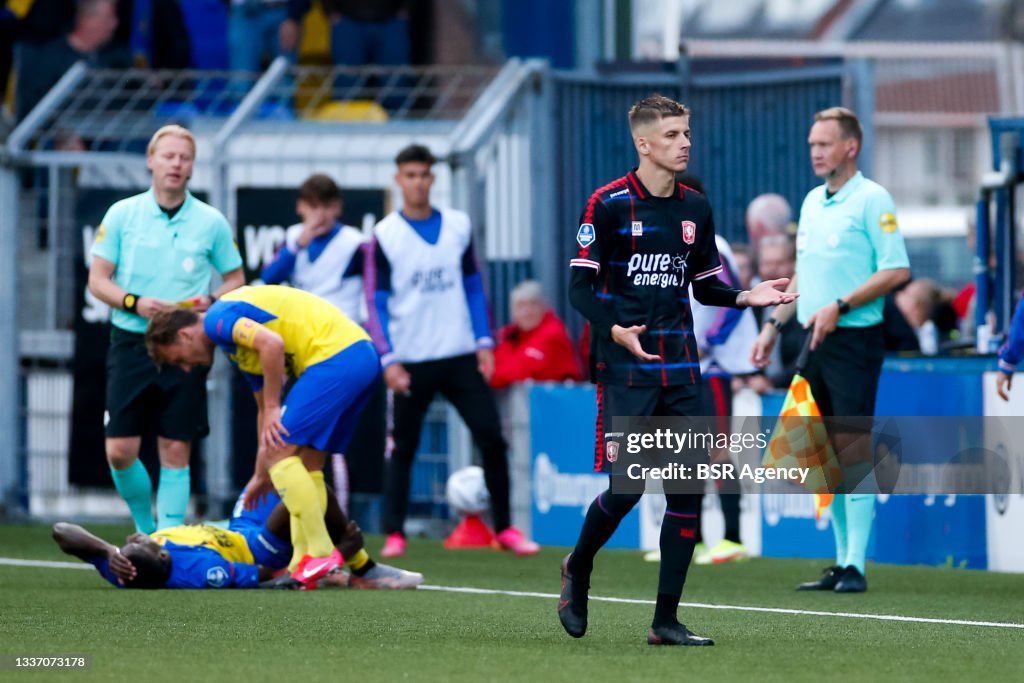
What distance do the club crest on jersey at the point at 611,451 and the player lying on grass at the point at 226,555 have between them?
2465mm

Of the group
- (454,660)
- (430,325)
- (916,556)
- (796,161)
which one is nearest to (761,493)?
(916,556)

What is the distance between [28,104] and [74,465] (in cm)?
287

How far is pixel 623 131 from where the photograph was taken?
47.9 feet

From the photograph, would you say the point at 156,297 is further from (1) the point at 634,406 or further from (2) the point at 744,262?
(2) the point at 744,262

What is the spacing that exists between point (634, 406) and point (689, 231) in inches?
26.1

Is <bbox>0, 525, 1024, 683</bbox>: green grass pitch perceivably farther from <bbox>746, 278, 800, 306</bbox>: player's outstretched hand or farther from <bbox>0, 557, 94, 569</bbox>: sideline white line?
<bbox>746, 278, 800, 306</bbox>: player's outstretched hand

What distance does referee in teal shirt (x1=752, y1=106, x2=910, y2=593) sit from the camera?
31.2 feet

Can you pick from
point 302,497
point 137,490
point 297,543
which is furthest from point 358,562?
point 137,490

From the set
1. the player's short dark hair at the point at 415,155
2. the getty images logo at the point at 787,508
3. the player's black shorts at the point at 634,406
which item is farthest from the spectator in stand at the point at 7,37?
the player's black shorts at the point at 634,406

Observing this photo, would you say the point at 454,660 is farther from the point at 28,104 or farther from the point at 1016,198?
the point at 28,104

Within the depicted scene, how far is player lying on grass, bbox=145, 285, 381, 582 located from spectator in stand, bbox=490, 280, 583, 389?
3.86m

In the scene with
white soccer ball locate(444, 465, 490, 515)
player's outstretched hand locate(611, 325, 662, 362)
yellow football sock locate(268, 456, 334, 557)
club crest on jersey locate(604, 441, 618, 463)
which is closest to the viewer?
player's outstretched hand locate(611, 325, 662, 362)

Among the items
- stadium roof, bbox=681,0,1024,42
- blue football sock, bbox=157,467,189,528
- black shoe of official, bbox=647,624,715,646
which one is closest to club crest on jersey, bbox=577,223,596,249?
black shoe of official, bbox=647,624,715,646

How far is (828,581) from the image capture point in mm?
9695
